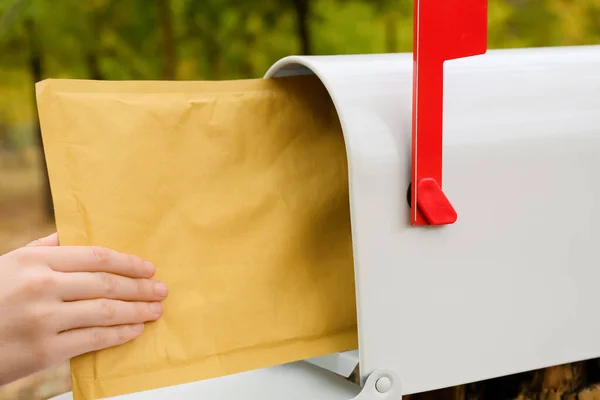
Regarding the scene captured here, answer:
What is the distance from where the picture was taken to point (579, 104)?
635 mm

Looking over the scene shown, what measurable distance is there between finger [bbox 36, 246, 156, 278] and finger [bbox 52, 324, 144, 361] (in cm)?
5

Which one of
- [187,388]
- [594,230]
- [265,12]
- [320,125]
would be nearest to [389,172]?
[320,125]

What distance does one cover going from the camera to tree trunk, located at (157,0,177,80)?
202cm

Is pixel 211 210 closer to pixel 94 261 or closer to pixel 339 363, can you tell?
pixel 94 261

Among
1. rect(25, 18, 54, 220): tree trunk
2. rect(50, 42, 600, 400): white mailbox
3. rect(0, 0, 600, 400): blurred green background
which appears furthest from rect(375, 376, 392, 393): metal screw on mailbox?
rect(25, 18, 54, 220): tree trunk

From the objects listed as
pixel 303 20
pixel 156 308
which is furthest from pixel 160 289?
pixel 303 20

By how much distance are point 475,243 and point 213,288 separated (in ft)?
0.86

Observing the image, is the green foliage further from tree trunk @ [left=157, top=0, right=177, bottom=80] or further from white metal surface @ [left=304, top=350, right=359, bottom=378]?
white metal surface @ [left=304, top=350, right=359, bottom=378]

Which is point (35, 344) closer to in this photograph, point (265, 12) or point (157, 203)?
point (157, 203)

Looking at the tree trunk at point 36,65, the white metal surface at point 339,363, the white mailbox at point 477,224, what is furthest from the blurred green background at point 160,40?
the white mailbox at point 477,224

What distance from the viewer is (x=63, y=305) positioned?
0.52m

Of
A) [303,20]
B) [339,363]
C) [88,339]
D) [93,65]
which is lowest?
[339,363]

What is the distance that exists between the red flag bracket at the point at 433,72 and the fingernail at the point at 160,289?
0.80 feet

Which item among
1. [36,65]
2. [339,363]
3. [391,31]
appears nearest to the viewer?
[339,363]
